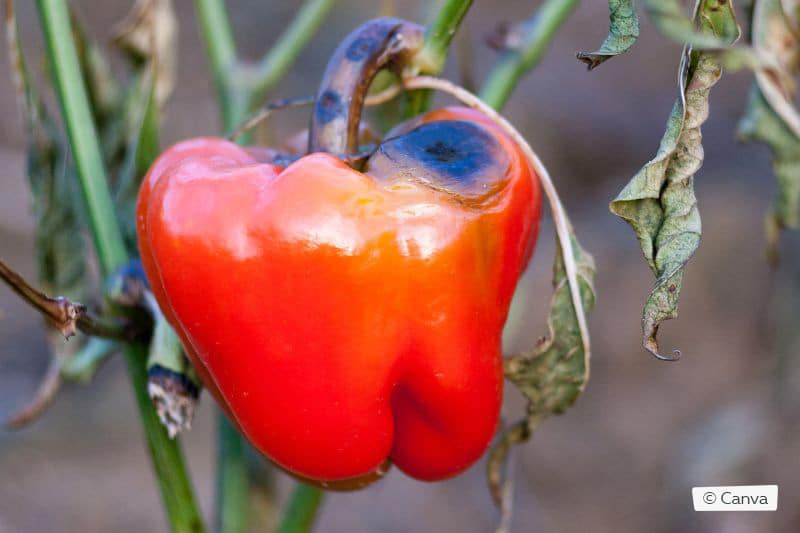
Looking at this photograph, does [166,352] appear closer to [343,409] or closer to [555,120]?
[343,409]

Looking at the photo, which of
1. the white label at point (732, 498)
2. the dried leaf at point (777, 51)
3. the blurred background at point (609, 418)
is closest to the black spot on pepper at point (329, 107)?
the dried leaf at point (777, 51)

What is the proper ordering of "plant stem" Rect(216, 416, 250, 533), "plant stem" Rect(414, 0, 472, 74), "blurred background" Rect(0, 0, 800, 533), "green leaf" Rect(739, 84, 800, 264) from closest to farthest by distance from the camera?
"plant stem" Rect(414, 0, 472, 74)
"green leaf" Rect(739, 84, 800, 264)
"plant stem" Rect(216, 416, 250, 533)
"blurred background" Rect(0, 0, 800, 533)

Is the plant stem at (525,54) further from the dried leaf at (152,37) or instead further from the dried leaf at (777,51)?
the dried leaf at (152,37)

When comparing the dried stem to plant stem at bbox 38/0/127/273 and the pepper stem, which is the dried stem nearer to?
plant stem at bbox 38/0/127/273

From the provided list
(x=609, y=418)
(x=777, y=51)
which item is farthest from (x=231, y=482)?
(x=609, y=418)

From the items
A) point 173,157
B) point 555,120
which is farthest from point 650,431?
point 173,157

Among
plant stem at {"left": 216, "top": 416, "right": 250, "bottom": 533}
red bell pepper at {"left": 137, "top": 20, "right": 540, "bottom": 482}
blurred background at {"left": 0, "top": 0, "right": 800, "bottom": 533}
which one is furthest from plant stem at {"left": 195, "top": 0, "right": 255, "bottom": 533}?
blurred background at {"left": 0, "top": 0, "right": 800, "bottom": 533}
